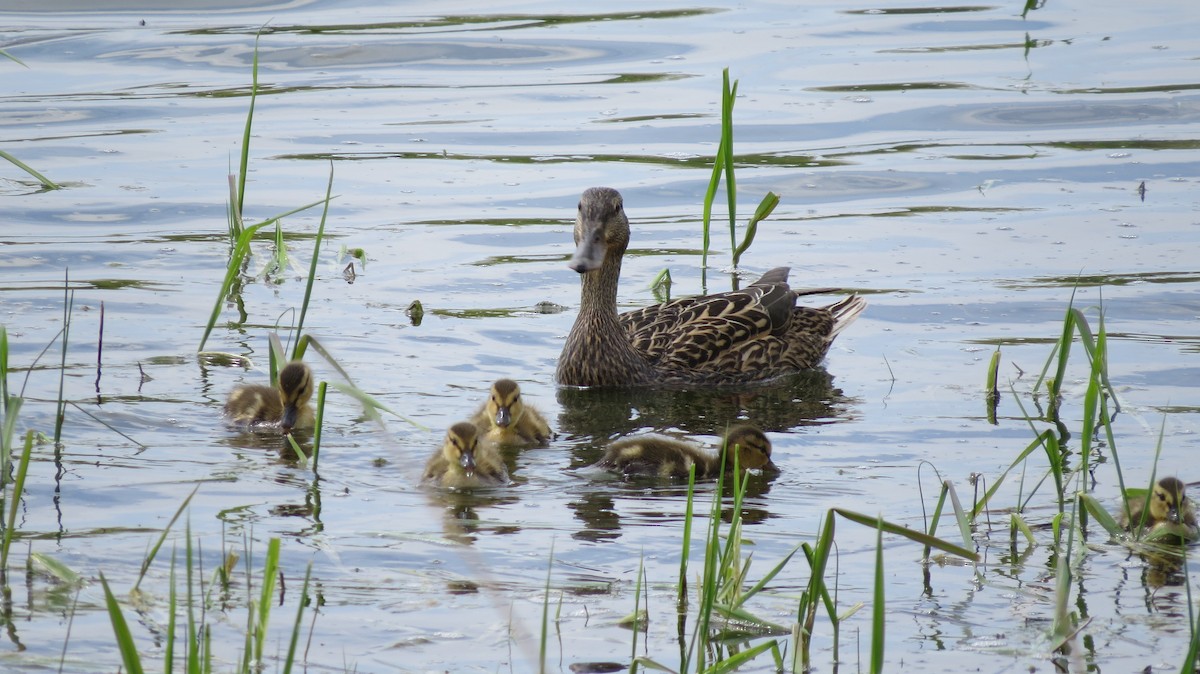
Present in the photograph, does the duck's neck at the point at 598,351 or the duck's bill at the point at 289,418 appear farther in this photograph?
the duck's neck at the point at 598,351

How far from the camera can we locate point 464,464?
5457mm

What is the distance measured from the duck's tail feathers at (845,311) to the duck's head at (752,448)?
2305mm

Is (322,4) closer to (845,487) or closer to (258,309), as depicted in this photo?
(258,309)

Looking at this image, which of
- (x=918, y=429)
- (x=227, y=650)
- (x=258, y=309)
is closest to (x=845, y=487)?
(x=918, y=429)

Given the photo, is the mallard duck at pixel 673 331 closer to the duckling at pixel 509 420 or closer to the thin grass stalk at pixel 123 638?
the duckling at pixel 509 420

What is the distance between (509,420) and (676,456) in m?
0.69

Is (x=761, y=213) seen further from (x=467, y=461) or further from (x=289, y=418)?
(x=467, y=461)

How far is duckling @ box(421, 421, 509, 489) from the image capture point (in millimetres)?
5434

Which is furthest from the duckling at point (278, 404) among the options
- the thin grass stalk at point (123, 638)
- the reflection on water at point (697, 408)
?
the thin grass stalk at point (123, 638)

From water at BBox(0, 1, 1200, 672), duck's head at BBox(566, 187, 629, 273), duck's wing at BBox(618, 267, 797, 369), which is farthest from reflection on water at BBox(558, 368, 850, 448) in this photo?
duck's head at BBox(566, 187, 629, 273)

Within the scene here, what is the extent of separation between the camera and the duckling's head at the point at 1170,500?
4.82 m

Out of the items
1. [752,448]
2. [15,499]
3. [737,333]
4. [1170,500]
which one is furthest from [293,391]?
[1170,500]

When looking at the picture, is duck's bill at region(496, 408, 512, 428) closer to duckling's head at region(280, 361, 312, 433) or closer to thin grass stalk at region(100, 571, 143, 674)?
duckling's head at region(280, 361, 312, 433)

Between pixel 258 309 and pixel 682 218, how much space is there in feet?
10.1
